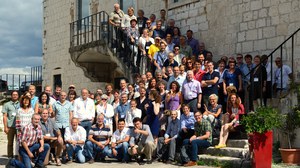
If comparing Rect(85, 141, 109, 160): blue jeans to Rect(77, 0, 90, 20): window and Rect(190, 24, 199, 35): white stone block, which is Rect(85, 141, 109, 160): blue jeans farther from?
Rect(77, 0, 90, 20): window

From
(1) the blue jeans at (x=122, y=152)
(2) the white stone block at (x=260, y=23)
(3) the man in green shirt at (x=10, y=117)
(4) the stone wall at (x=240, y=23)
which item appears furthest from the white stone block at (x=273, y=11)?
(3) the man in green shirt at (x=10, y=117)

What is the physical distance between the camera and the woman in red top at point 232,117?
9.59 metres

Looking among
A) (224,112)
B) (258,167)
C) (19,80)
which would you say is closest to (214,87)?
(224,112)

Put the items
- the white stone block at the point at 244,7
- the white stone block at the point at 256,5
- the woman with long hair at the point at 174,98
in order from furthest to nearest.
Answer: the white stone block at the point at 244,7
the white stone block at the point at 256,5
the woman with long hair at the point at 174,98

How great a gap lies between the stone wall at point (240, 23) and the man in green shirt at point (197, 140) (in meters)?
2.81

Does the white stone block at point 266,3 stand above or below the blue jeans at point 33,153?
above

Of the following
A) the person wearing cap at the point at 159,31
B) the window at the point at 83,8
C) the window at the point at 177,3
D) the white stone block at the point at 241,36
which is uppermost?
the window at the point at 83,8

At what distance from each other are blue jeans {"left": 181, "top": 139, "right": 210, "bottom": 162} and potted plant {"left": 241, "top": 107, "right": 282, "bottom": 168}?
1.30m

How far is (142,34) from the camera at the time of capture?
1309 centimetres

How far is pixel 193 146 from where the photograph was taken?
9.46 metres

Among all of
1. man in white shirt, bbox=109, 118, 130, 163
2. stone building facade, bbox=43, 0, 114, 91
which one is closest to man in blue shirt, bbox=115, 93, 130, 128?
man in white shirt, bbox=109, 118, 130, 163

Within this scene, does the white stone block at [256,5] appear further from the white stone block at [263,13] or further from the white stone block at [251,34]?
the white stone block at [251,34]

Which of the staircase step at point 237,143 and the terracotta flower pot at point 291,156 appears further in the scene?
the staircase step at point 237,143

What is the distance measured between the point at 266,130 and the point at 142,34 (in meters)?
5.70
